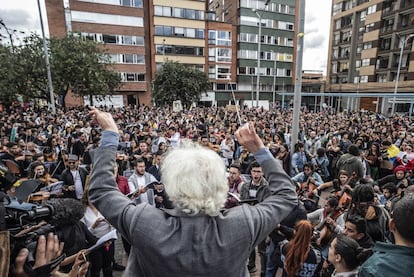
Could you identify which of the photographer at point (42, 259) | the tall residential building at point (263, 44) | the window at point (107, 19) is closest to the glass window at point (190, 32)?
the window at point (107, 19)

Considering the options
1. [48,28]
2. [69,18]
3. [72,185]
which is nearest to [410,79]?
[72,185]

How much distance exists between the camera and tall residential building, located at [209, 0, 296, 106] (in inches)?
1513

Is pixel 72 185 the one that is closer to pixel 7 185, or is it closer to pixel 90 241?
pixel 90 241

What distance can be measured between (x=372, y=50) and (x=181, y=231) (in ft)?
153

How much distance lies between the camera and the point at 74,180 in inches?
192

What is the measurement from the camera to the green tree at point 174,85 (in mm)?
27141

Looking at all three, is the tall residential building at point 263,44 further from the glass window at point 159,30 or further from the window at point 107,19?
the window at point 107,19

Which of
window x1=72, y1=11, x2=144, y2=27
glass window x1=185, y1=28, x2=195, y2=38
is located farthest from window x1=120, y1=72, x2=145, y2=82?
glass window x1=185, y1=28, x2=195, y2=38

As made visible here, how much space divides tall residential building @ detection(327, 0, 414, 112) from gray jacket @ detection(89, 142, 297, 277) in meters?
33.9

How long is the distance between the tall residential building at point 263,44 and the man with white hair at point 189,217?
124 feet

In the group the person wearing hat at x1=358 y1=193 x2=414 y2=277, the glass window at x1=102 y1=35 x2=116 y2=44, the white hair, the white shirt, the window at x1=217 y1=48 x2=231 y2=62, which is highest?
the glass window at x1=102 y1=35 x2=116 y2=44

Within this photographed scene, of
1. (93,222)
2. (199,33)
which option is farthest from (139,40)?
(93,222)

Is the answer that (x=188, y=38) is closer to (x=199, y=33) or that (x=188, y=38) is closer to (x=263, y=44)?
(x=199, y=33)

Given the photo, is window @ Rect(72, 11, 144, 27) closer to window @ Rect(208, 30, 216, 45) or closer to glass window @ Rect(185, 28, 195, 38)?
glass window @ Rect(185, 28, 195, 38)
